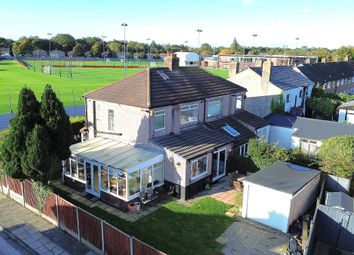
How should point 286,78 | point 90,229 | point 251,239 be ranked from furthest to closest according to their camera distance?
point 286,78 → point 251,239 → point 90,229

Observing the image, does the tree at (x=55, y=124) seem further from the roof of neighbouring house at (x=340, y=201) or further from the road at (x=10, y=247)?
the roof of neighbouring house at (x=340, y=201)

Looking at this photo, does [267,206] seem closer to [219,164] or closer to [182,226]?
[182,226]

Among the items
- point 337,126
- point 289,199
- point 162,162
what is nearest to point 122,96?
point 162,162

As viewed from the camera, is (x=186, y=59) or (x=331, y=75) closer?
(x=331, y=75)

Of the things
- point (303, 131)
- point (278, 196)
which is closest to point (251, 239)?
point (278, 196)

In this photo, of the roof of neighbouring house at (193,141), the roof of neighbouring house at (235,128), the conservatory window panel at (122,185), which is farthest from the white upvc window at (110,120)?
the roof of neighbouring house at (235,128)

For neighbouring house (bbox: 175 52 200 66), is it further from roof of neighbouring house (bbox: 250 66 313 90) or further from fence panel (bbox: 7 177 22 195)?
fence panel (bbox: 7 177 22 195)

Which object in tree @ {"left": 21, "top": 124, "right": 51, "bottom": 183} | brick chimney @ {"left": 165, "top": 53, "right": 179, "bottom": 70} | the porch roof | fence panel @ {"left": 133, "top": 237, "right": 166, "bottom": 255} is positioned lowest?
fence panel @ {"left": 133, "top": 237, "right": 166, "bottom": 255}

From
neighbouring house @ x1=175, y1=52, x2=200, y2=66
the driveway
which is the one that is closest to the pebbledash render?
the driveway
